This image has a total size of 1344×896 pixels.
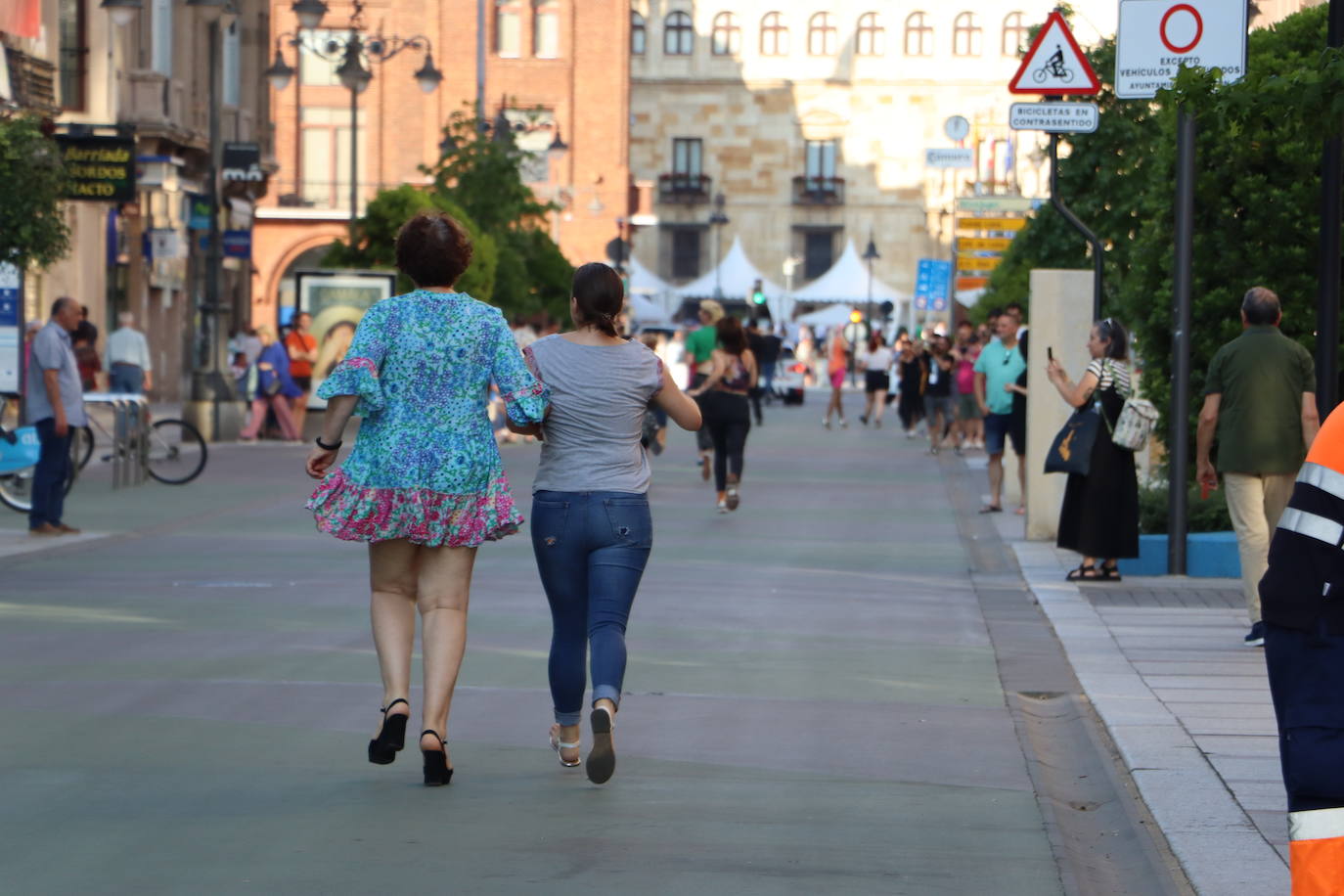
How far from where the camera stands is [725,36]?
103812 mm

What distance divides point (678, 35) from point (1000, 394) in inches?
3357

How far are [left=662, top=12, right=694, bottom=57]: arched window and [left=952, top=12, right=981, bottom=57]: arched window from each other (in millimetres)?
11429

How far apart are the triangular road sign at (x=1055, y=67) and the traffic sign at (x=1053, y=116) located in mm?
249

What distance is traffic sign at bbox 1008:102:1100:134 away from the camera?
15094 millimetres

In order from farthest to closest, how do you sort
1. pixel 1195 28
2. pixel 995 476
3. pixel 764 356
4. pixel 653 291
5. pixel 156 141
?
pixel 653 291 < pixel 764 356 < pixel 156 141 < pixel 995 476 < pixel 1195 28

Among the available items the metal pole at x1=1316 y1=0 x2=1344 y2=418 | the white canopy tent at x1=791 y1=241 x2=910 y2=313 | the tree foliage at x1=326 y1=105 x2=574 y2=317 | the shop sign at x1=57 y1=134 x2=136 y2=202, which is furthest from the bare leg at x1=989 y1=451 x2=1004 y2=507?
the white canopy tent at x1=791 y1=241 x2=910 y2=313

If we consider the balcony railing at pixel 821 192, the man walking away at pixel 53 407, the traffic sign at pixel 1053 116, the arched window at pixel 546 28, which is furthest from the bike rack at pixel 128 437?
the balcony railing at pixel 821 192

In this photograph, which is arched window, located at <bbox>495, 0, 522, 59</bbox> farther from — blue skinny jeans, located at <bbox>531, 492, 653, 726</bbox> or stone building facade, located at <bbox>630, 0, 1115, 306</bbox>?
blue skinny jeans, located at <bbox>531, 492, 653, 726</bbox>

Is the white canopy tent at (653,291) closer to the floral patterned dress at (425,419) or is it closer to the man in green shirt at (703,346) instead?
the man in green shirt at (703,346)

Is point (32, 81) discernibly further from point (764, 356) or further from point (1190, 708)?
point (1190, 708)

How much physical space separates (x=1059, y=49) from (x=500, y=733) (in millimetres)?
8411

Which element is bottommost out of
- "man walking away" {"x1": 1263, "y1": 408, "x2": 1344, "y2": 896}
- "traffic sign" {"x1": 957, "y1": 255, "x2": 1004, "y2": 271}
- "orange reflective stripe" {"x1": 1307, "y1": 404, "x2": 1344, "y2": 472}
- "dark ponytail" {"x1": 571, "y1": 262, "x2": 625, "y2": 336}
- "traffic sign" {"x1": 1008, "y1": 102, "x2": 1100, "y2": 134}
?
"man walking away" {"x1": 1263, "y1": 408, "x2": 1344, "y2": 896}

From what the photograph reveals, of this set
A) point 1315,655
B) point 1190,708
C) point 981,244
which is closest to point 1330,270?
point 1190,708

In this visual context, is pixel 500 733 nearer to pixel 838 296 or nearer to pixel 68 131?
pixel 68 131
